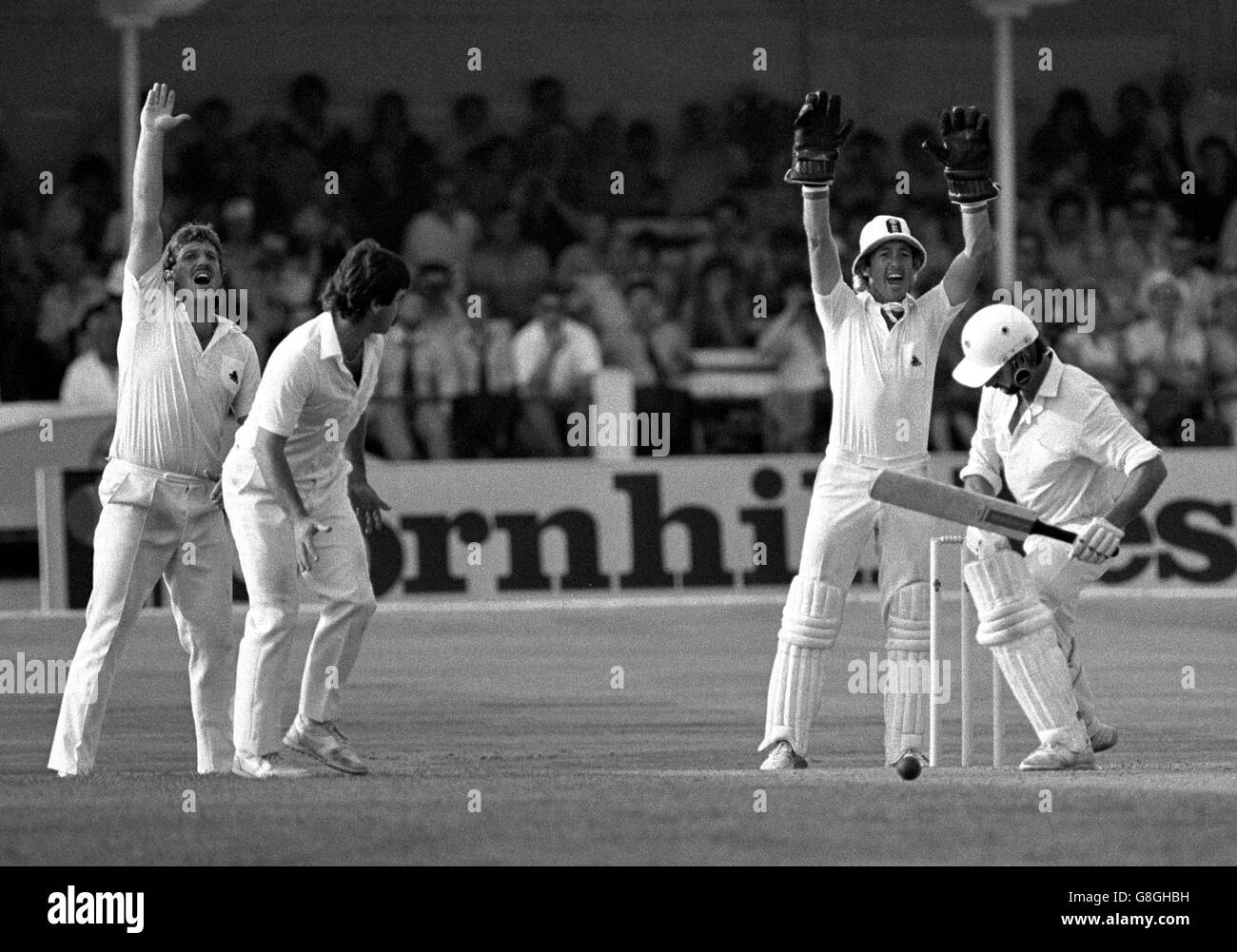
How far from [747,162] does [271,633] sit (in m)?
14.5

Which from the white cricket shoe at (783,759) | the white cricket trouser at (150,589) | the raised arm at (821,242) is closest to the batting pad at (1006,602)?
the white cricket shoe at (783,759)

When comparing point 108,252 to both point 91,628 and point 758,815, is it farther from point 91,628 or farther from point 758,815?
point 758,815

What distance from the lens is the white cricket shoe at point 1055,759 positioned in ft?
30.5

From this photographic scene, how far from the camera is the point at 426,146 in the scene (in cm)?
2214

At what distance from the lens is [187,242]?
370 inches

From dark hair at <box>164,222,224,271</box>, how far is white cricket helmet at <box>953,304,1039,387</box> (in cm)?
277

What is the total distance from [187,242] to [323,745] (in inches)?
74.3

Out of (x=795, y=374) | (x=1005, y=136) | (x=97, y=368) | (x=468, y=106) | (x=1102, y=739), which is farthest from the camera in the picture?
(x=468, y=106)

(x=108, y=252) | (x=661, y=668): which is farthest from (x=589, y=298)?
(x=661, y=668)

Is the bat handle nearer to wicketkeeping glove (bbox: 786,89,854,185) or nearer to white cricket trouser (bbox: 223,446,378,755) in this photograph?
wicketkeeping glove (bbox: 786,89,854,185)

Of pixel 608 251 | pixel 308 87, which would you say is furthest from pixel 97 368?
pixel 608 251

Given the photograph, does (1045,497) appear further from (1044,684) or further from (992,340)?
(1044,684)

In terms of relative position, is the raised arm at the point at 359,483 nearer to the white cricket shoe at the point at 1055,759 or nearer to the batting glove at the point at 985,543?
the batting glove at the point at 985,543
